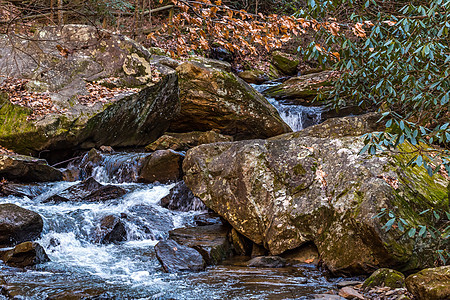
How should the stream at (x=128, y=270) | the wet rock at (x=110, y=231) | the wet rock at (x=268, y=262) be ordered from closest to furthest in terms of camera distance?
the stream at (x=128, y=270) < the wet rock at (x=268, y=262) < the wet rock at (x=110, y=231)

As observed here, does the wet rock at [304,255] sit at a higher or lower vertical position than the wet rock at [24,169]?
lower

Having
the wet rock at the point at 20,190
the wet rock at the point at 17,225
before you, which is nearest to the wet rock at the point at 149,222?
the wet rock at the point at 17,225

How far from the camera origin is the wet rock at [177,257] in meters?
4.74

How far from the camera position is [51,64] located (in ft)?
33.2

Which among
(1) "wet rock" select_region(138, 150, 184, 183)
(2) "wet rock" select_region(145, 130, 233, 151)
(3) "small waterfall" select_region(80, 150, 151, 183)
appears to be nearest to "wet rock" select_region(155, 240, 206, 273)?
(1) "wet rock" select_region(138, 150, 184, 183)

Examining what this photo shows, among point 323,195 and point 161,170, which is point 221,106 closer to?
point 161,170

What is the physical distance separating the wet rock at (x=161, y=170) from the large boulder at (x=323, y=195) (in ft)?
8.85

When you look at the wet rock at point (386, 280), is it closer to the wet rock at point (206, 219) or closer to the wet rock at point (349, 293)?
the wet rock at point (349, 293)

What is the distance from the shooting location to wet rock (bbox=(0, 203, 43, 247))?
17.2ft

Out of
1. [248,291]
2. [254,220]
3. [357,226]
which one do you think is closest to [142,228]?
[254,220]

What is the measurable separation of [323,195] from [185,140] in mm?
7114

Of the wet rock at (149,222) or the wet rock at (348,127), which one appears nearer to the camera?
the wet rock at (149,222)

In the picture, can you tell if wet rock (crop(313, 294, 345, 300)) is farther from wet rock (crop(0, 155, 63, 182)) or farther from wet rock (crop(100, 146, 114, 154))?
wet rock (crop(100, 146, 114, 154))

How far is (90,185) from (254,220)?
13.4 ft
